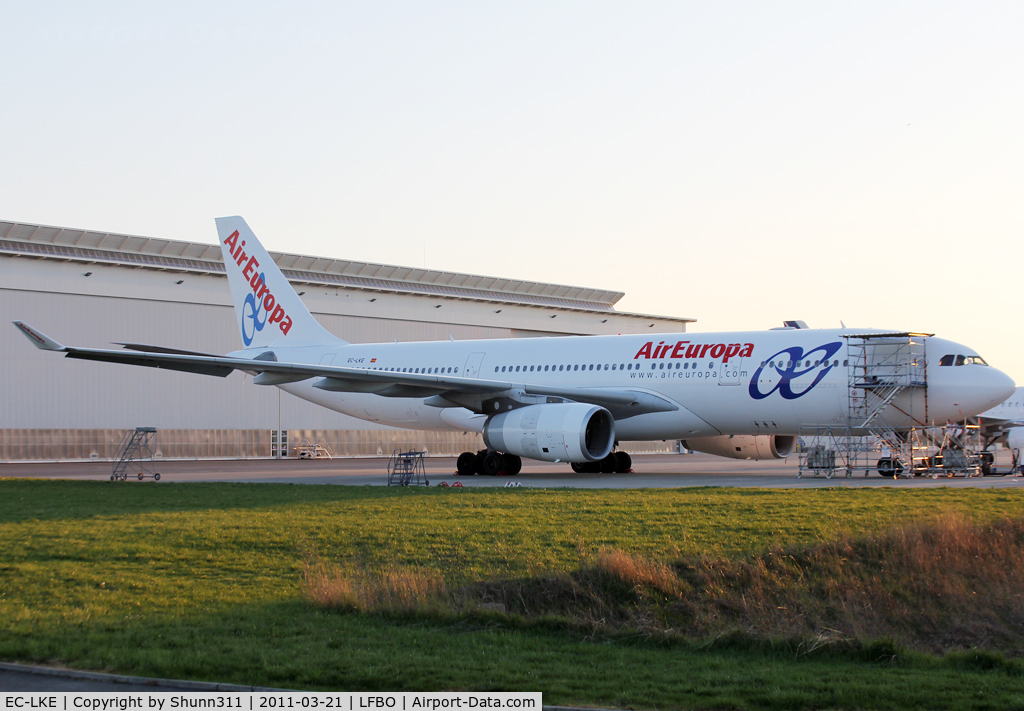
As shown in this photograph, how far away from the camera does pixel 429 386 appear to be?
23922 mm

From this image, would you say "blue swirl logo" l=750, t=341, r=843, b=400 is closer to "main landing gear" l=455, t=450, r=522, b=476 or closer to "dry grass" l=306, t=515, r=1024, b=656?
"main landing gear" l=455, t=450, r=522, b=476

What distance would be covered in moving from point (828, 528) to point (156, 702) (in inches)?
327

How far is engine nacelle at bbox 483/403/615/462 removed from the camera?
72.8 ft

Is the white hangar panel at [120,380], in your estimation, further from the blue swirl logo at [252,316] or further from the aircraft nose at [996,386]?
the aircraft nose at [996,386]

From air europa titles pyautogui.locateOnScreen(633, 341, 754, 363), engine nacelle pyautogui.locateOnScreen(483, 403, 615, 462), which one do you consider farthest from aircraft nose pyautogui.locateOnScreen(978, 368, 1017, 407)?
engine nacelle pyautogui.locateOnScreen(483, 403, 615, 462)

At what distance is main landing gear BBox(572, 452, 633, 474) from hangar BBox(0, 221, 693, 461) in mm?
22158

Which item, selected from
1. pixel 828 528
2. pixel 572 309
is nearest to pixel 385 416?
pixel 828 528

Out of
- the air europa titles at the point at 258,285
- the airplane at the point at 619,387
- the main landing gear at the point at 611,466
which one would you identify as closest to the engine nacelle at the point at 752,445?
the airplane at the point at 619,387

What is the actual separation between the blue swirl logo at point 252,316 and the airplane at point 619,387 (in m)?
4.62

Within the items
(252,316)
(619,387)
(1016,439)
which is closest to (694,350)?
(619,387)

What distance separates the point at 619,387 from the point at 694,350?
6.92 ft

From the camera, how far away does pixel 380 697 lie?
5.88 m

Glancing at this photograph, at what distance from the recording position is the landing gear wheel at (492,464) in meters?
25.5

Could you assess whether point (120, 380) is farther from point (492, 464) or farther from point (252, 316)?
point (492, 464)
